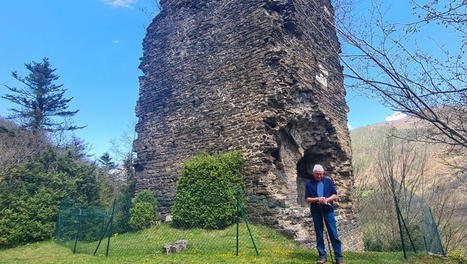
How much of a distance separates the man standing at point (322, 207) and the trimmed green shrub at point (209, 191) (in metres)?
3.39

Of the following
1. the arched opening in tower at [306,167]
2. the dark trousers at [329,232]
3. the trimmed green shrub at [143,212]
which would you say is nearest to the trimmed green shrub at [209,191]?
the trimmed green shrub at [143,212]

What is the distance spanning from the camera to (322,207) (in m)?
5.27

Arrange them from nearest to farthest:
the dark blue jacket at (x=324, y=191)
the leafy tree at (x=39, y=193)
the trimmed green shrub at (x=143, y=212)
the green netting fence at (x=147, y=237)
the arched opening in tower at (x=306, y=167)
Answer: the dark blue jacket at (x=324, y=191) → the green netting fence at (x=147, y=237) → the trimmed green shrub at (x=143, y=212) → the leafy tree at (x=39, y=193) → the arched opening in tower at (x=306, y=167)

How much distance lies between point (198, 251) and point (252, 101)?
15.9ft

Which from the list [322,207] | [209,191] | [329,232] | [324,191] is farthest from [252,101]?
[329,232]

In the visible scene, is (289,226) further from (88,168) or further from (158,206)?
(88,168)

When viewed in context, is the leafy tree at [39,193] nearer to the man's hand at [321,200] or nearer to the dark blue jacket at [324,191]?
the dark blue jacket at [324,191]

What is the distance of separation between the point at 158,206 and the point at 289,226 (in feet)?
16.7

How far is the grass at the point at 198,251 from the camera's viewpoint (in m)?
5.96

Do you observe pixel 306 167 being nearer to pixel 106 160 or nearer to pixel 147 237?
pixel 147 237

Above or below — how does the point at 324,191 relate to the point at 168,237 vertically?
above

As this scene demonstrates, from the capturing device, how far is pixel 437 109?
234 inches

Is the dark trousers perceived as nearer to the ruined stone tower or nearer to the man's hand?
the man's hand

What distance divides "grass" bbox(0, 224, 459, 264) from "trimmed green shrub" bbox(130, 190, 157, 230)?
36cm
